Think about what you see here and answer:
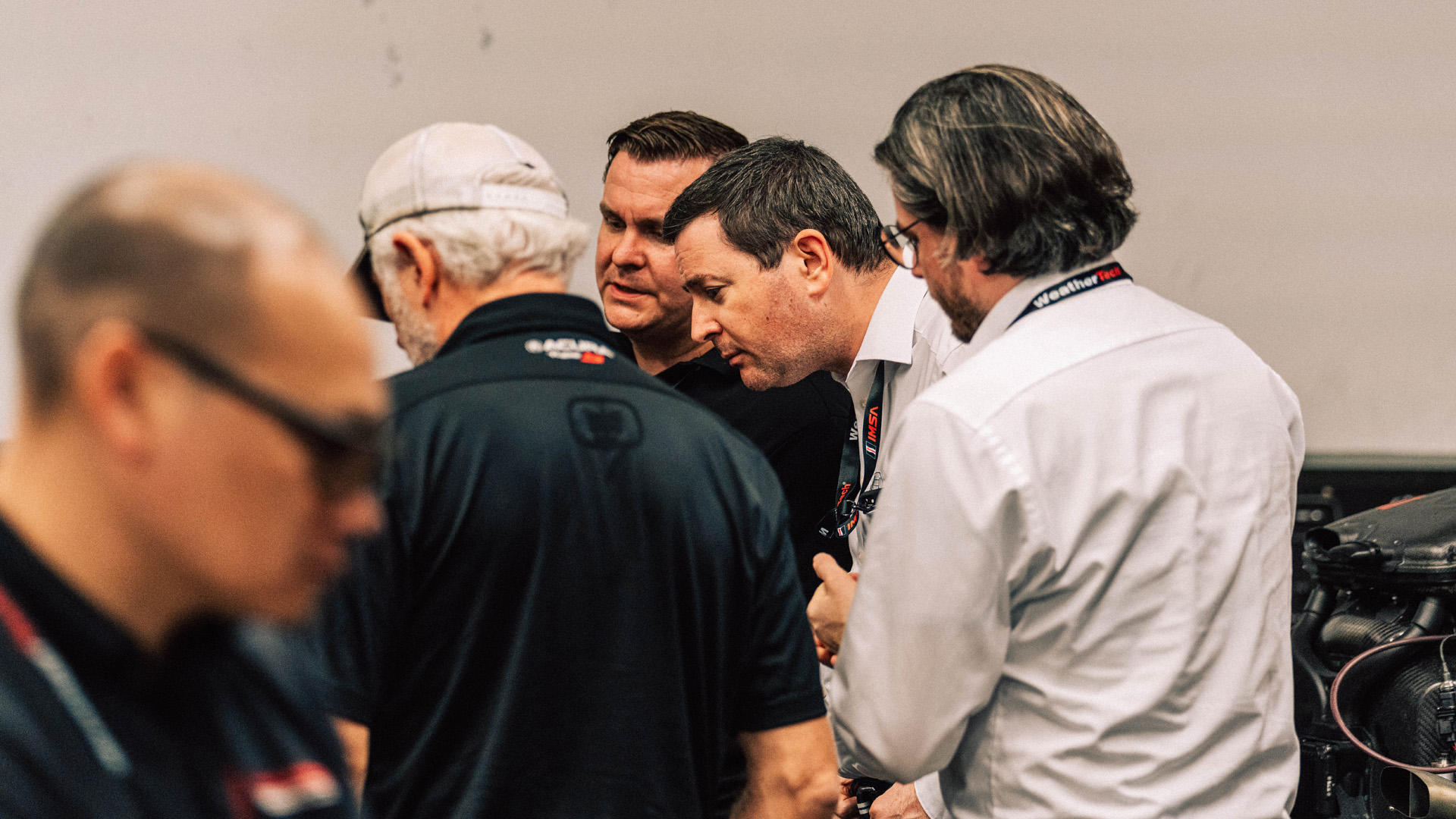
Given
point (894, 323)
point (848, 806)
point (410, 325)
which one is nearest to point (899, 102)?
point (894, 323)

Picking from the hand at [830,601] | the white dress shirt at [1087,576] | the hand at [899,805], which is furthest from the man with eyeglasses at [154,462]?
the hand at [899,805]

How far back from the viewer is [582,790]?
45.1 inches

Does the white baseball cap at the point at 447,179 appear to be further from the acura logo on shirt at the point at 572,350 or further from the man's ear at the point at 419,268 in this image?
the acura logo on shirt at the point at 572,350

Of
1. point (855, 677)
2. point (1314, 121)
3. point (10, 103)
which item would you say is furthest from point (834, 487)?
point (1314, 121)

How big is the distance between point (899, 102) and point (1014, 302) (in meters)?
2.12

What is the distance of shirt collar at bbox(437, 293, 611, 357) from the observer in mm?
1176

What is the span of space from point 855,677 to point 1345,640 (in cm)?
139

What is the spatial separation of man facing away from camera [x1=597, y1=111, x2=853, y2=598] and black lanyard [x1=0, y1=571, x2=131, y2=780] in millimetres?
1474

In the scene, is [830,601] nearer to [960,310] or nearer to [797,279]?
[960,310]

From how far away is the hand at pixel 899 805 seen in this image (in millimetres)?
1558

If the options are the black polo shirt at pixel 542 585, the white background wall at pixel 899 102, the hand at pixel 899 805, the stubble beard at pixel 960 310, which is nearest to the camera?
the black polo shirt at pixel 542 585

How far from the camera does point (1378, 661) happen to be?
6.90 feet

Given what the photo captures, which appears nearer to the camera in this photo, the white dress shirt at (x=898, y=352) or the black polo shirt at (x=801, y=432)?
the white dress shirt at (x=898, y=352)

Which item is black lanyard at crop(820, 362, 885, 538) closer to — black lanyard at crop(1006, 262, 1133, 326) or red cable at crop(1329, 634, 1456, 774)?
black lanyard at crop(1006, 262, 1133, 326)
